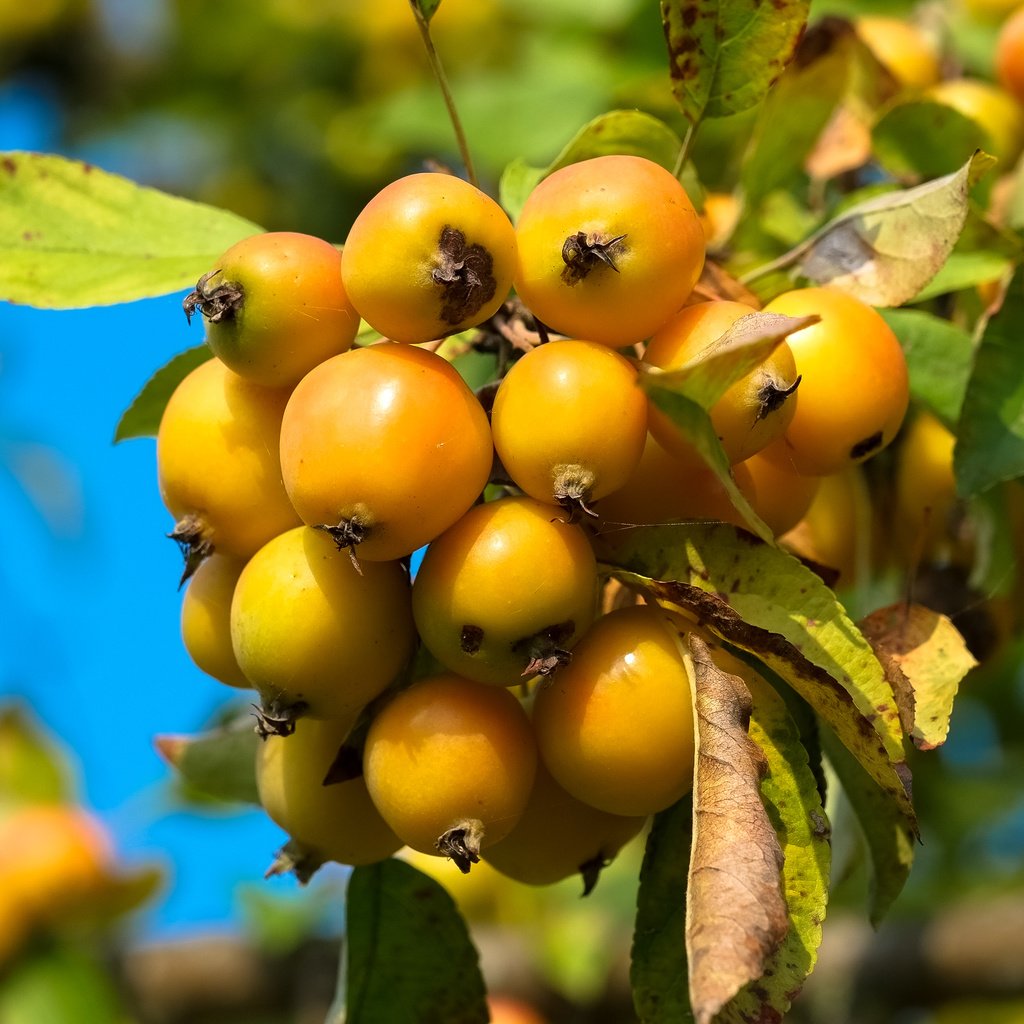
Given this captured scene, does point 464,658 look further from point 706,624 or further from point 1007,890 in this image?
point 1007,890

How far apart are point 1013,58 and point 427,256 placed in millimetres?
1051

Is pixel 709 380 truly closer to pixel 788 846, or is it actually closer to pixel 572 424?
pixel 572 424

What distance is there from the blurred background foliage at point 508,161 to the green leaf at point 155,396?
30cm

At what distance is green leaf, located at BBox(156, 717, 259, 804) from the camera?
1290 millimetres

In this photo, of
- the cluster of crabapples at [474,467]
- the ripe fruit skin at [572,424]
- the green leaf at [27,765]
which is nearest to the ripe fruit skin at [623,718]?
the cluster of crabapples at [474,467]

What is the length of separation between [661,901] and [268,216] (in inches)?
110

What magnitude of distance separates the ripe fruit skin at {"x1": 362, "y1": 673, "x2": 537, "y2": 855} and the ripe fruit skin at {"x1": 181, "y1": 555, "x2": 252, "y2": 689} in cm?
15

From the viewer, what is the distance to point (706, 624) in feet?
2.94

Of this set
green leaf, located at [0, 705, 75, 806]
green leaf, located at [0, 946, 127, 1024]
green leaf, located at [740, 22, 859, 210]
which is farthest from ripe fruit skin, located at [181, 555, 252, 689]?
green leaf, located at [0, 705, 75, 806]

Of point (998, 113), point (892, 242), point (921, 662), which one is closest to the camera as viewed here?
point (921, 662)

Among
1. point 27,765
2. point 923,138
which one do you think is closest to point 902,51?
point 923,138

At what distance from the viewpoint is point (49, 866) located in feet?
8.95

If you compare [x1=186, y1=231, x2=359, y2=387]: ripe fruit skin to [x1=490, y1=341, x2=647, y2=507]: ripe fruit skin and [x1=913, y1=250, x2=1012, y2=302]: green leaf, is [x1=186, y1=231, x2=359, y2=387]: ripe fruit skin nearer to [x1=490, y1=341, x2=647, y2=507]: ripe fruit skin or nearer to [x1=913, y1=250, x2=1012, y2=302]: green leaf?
[x1=490, y1=341, x2=647, y2=507]: ripe fruit skin

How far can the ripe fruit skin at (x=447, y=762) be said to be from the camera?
0.90 meters
